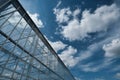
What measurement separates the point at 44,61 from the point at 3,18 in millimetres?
8807

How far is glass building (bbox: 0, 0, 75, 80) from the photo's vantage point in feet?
35.2

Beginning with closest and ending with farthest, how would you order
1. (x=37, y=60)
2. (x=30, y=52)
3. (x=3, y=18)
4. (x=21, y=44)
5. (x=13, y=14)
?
(x=3, y=18), (x=13, y=14), (x=21, y=44), (x=30, y=52), (x=37, y=60)

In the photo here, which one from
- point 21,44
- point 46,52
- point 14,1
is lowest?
point 21,44

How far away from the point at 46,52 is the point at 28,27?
19.2 ft

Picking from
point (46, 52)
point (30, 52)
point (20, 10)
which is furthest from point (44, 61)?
point (20, 10)

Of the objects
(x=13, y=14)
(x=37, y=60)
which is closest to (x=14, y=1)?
(x=13, y=14)

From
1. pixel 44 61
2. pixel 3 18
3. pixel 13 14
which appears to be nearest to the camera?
pixel 3 18

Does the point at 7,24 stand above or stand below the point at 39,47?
below

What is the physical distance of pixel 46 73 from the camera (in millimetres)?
18188

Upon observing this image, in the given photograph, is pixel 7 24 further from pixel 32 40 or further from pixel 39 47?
pixel 39 47

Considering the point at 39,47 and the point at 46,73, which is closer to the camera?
the point at 39,47

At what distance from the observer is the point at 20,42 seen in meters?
12.8

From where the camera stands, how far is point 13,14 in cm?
1108

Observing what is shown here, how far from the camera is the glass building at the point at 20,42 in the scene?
1072 cm
